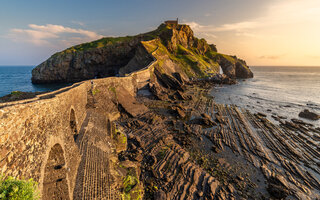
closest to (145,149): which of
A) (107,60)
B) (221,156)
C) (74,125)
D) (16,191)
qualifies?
(74,125)

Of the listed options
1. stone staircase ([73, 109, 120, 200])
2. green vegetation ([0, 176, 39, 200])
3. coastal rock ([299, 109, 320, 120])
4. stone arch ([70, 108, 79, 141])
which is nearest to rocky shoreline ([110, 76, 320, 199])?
stone staircase ([73, 109, 120, 200])

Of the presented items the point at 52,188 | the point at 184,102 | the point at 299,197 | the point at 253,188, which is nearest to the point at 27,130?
the point at 52,188

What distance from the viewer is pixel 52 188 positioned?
33.5 ft

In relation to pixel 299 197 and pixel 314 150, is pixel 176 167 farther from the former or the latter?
pixel 314 150

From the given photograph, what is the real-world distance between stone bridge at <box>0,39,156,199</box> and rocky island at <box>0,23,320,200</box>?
7 centimetres

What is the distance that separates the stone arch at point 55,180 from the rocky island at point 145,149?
0.22ft

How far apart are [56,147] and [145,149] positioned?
10830mm

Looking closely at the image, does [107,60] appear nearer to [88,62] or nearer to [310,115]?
[88,62]

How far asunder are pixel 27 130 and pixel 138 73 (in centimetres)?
3701

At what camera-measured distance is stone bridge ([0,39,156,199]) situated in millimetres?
6660

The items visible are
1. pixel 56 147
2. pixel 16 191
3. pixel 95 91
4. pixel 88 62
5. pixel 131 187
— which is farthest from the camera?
pixel 88 62

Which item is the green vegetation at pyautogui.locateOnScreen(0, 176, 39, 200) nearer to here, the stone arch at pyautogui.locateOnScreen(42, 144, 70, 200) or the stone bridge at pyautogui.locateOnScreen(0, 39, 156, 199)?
the stone bridge at pyautogui.locateOnScreen(0, 39, 156, 199)

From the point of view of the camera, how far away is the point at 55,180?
10383 millimetres

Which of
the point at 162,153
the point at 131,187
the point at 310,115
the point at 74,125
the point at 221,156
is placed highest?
the point at 74,125
